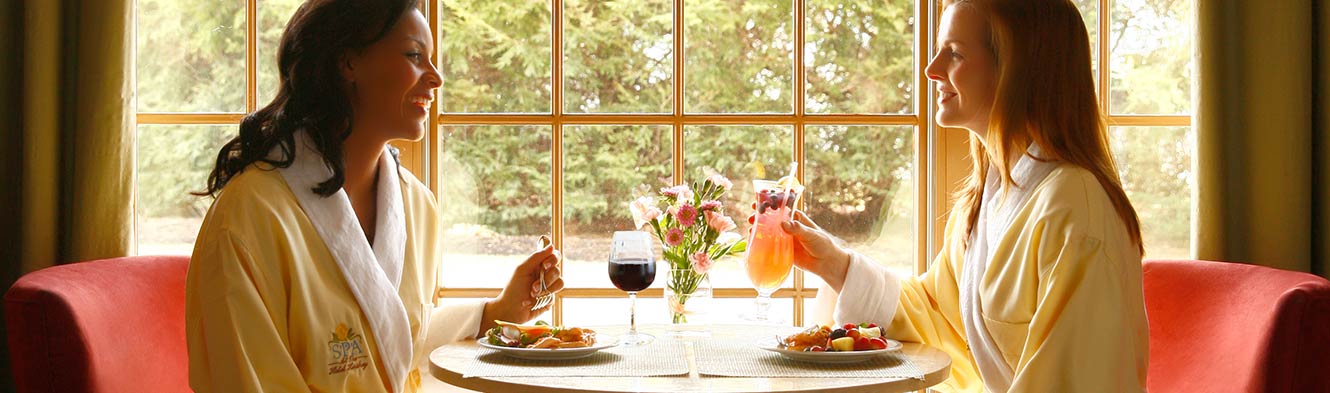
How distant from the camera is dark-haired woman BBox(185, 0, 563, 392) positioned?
164cm

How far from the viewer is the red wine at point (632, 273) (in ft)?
6.64

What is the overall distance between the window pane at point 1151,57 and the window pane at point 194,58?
6.85ft

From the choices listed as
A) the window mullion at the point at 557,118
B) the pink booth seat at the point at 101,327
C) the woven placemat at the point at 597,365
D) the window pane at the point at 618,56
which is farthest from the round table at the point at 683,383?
the window pane at the point at 618,56

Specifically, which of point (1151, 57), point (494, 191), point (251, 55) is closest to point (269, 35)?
point (251, 55)

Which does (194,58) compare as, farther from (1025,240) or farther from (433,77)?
(1025,240)

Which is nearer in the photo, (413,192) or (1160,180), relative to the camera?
(413,192)

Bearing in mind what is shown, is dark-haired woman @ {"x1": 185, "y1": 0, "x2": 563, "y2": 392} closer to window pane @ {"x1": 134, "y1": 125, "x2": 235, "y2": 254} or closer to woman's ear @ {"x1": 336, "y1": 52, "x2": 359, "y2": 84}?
woman's ear @ {"x1": 336, "y1": 52, "x2": 359, "y2": 84}

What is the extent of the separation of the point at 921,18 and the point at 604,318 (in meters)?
1.06

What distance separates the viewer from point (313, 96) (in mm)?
1844

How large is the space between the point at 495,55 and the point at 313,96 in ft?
3.20

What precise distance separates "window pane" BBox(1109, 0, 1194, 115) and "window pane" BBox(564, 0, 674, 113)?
3.54ft

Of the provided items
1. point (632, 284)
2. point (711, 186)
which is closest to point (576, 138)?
point (711, 186)

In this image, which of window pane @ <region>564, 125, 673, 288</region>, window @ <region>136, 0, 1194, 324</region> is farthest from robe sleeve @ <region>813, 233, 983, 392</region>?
window pane @ <region>564, 125, 673, 288</region>

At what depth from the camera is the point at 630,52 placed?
9.16 ft
